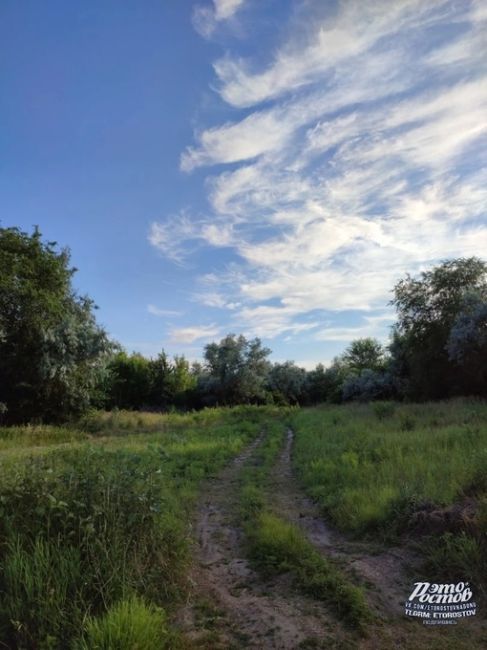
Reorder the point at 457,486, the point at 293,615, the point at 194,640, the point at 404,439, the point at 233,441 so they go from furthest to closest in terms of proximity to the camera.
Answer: the point at 233,441 → the point at 404,439 → the point at 457,486 → the point at 293,615 → the point at 194,640

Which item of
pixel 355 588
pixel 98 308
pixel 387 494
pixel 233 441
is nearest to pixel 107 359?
pixel 98 308

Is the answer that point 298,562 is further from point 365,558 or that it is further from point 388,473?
point 388,473

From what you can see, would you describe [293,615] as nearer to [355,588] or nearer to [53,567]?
[355,588]

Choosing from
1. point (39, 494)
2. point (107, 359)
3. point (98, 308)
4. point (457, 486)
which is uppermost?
point (98, 308)

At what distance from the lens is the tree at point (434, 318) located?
28.2 metres

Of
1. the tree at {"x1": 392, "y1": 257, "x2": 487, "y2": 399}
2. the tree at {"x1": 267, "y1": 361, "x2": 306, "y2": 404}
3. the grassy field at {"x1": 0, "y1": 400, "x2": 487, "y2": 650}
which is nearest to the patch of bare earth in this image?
the grassy field at {"x1": 0, "y1": 400, "x2": 487, "y2": 650}

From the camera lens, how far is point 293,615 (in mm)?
3920

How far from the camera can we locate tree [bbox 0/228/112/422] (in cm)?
2078

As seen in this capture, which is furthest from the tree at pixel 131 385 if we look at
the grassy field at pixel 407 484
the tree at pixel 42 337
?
the grassy field at pixel 407 484

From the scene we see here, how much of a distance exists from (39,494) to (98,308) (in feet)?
78.6

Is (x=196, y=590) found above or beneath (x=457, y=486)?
beneath
